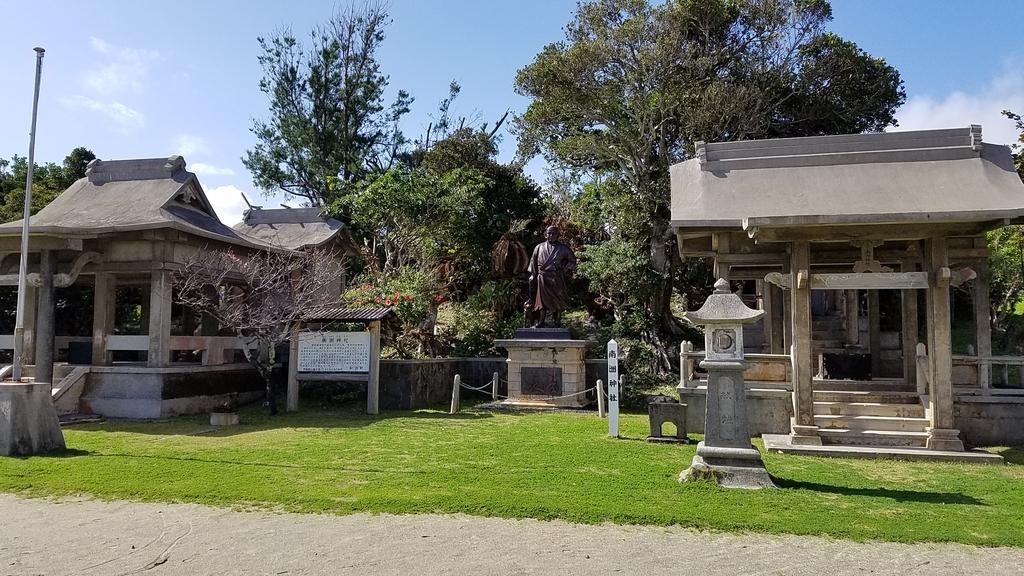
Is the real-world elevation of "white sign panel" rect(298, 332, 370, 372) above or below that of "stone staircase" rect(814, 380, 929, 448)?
above

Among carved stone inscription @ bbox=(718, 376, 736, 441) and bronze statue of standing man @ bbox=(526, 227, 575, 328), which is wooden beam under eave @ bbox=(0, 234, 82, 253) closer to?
bronze statue of standing man @ bbox=(526, 227, 575, 328)

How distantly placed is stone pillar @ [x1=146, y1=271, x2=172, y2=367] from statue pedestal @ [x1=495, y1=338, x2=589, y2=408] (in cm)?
701

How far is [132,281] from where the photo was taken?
17984 mm

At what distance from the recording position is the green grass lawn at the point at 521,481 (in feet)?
20.4

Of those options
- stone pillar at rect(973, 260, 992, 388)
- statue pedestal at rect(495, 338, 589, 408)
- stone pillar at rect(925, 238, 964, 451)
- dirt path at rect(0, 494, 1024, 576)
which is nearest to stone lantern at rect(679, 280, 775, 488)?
dirt path at rect(0, 494, 1024, 576)

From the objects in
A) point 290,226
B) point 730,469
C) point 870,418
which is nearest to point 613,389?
point 730,469

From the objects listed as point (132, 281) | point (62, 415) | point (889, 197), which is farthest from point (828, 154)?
point (132, 281)

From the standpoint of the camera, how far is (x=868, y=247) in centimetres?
1040

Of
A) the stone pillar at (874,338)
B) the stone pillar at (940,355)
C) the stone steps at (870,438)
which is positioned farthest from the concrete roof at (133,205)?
the stone pillar at (874,338)

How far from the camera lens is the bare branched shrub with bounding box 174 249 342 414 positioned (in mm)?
13656

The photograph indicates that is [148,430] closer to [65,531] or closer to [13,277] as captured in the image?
[13,277]

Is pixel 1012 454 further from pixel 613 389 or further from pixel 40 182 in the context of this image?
pixel 40 182

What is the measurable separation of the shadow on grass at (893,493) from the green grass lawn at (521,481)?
0.07 ft

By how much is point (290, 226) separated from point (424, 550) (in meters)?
19.6
